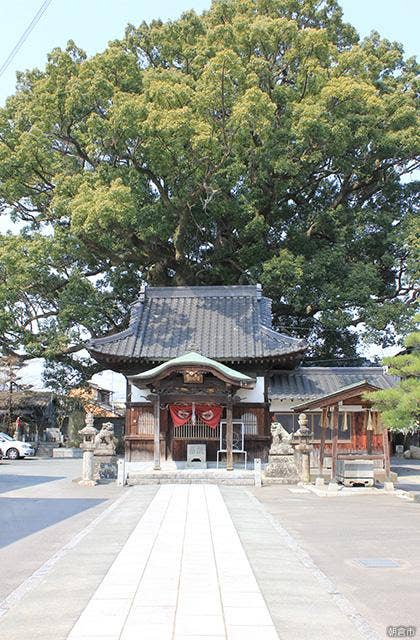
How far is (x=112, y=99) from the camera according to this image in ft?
79.6

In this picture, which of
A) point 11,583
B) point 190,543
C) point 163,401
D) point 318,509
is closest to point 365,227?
point 163,401

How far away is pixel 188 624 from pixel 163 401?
14389 millimetres

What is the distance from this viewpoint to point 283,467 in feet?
57.4

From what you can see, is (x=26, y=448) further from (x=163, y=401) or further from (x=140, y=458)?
(x=163, y=401)

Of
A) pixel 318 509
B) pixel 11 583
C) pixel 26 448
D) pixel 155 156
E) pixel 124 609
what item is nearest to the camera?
pixel 124 609

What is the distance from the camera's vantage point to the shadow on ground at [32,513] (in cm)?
952

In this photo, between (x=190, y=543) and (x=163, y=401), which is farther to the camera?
(x=163, y=401)

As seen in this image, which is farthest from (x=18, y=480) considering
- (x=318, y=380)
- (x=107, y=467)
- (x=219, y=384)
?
(x=318, y=380)

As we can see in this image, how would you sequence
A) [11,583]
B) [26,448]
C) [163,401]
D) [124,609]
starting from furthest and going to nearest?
[26,448], [163,401], [11,583], [124,609]

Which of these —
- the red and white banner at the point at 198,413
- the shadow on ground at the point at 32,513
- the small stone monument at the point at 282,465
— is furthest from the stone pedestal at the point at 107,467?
the small stone monument at the point at 282,465

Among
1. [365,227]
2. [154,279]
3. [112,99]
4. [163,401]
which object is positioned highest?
[112,99]

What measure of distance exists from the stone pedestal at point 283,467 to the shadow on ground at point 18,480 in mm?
6746

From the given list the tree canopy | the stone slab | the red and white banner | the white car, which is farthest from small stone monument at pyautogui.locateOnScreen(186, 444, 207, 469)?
the stone slab

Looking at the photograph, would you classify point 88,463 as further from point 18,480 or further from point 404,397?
point 404,397
